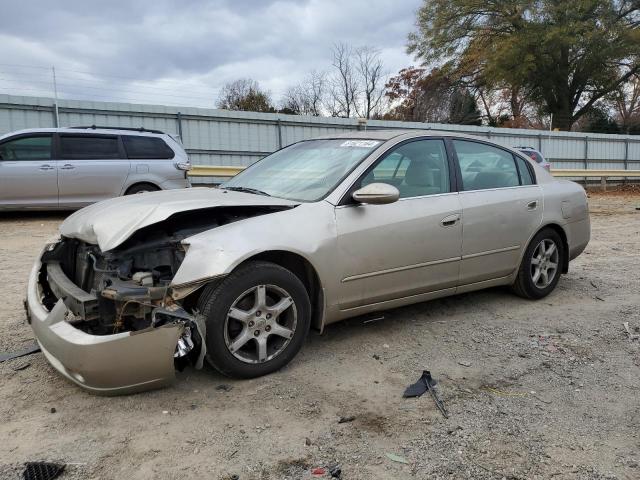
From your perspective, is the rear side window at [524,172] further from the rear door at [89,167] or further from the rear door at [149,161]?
the rear door at [89,167]

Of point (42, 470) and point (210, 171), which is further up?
point (210, 171)

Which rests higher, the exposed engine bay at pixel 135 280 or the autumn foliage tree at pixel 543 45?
the autumn foliage tree at pixel 543 45

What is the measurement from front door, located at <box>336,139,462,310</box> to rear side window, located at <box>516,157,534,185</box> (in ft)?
3.20

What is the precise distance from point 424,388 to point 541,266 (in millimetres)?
2401

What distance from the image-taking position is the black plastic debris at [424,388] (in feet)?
9.96

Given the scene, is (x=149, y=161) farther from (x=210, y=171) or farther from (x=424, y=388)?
(x=424, y=388)

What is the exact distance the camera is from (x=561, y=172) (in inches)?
784

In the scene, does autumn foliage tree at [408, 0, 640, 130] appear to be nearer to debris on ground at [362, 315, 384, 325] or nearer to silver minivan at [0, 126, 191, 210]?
silver minivan at [0, 126, 191, 210]

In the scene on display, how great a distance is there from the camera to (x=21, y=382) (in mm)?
3166

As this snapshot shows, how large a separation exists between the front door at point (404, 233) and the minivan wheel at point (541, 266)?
95 cm

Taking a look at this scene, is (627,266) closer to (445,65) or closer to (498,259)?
(498,259)

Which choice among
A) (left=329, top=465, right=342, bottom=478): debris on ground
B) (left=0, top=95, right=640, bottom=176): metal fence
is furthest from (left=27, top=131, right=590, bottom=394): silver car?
(left=0, top=95, right=640, bottom=176): metal fence

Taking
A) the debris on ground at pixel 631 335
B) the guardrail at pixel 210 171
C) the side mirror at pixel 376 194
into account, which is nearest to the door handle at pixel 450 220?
A: the side mirror at pixel 376 194

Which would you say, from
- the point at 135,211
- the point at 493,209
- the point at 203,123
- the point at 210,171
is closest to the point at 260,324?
the point at 135,211
